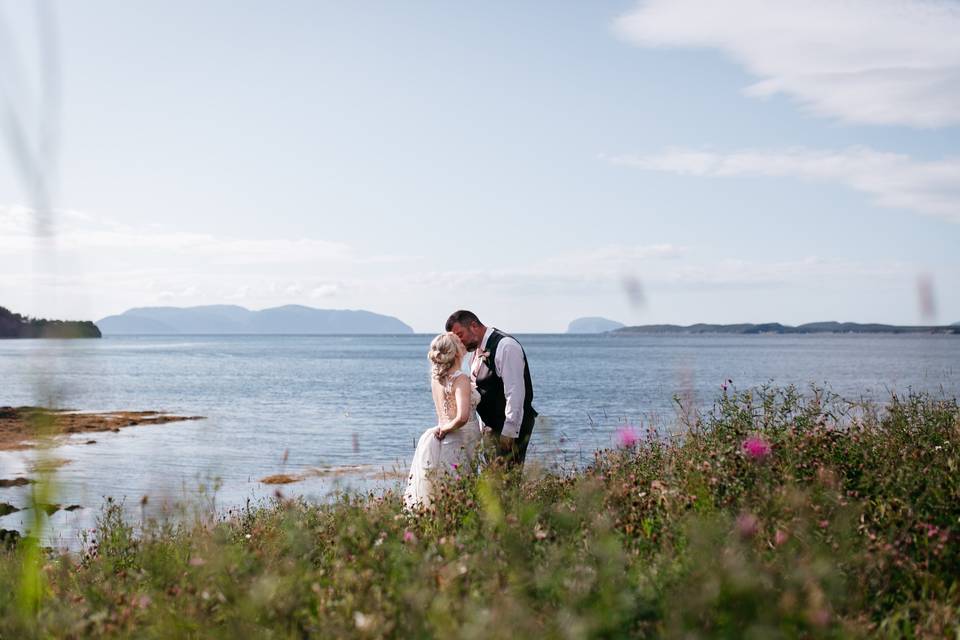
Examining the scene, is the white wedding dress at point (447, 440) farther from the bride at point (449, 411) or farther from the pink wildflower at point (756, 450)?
the pink wildflower at point (756, 450)

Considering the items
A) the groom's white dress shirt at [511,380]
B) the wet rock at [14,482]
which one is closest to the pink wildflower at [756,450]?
the groom's white dress shirt at [511,380]

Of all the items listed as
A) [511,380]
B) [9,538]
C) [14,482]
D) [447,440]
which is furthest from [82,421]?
[511,380]

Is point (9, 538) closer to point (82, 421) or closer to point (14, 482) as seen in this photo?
point (14, 482)

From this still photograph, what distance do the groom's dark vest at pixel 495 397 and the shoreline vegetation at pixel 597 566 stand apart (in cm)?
208

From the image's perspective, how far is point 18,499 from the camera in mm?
16656

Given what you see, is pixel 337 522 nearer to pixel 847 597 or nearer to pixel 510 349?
pixel 510 349

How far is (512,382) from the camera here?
28.2ft

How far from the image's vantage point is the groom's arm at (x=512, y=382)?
338 inches

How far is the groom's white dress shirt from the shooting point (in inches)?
338

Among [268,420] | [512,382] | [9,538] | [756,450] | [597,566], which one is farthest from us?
[268,420]

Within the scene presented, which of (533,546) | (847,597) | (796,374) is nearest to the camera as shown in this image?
(847,597)

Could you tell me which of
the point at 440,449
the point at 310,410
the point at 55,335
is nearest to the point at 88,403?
the point at 310,410

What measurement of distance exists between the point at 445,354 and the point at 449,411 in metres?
0.67

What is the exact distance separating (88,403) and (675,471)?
44.8 m
